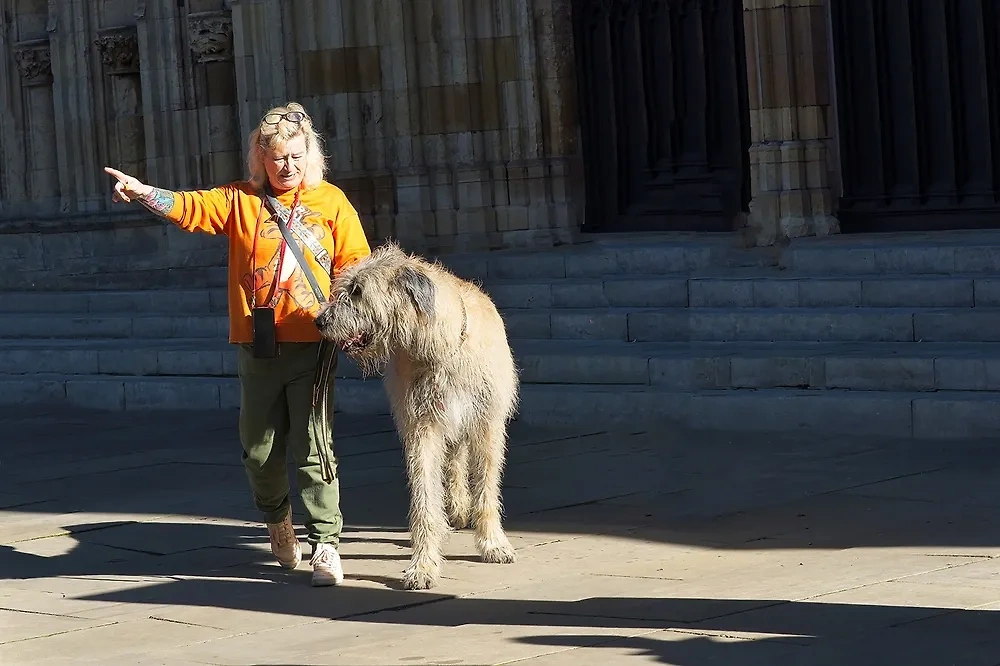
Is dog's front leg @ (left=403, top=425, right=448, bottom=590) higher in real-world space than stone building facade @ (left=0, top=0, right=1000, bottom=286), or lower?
lower

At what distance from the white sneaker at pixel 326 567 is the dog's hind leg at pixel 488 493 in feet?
2.06

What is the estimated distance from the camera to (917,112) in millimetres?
13797

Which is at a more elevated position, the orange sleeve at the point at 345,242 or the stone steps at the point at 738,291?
the orange sleeve at the point at 345,242

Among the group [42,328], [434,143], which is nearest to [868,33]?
[434,143]

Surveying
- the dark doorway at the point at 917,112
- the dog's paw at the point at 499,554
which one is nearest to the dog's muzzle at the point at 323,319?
the dog's paw at the point at 499,554

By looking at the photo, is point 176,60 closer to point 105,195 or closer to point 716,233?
point 105,195

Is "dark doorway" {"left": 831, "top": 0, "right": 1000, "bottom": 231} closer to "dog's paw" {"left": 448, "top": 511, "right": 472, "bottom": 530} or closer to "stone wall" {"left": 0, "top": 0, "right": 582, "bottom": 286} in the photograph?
"stone wall" {"left": 0, "top": 0, "right": 582, "bottom": 286}

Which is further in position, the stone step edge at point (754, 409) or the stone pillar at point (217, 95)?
the stone pillar at point (217, 95)

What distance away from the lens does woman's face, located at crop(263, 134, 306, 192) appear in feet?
23.6

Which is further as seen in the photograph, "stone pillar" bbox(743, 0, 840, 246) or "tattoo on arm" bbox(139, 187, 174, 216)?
"stone pillar" bbox(743, 0, 840, 246)

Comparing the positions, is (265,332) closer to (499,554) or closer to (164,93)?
(499,554)

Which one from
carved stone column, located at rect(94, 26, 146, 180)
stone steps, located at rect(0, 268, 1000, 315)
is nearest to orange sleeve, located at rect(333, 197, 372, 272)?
stone steps, located at rect(0, 268, 1000, 315)

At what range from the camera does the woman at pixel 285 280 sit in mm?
7215

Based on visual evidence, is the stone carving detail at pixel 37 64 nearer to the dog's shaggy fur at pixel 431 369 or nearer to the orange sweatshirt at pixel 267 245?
the orange sweatshirt at pixel 267 245
